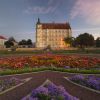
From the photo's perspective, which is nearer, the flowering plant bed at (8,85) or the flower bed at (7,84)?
the flowering plant bed at (8,85)

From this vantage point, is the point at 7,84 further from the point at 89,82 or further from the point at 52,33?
the point at 52,33

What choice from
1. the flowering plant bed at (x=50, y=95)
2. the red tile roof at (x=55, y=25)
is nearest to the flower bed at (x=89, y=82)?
Result: the flowering plant bed at (x=50, y=95)

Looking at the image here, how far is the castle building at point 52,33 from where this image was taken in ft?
565

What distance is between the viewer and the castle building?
172 meters

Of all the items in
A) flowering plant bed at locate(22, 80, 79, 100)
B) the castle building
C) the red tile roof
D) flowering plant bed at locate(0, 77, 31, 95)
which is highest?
the red tile roof

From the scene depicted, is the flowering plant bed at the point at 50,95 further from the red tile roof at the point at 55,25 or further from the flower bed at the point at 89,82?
the red tile roof at the point at 55,25

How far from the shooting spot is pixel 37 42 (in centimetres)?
17025

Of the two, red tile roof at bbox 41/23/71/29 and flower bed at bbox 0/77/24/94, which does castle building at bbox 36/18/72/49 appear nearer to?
red tile roof at bbox 41/23/71/29

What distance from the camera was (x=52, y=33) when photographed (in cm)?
17562

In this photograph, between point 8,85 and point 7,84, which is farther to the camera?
point 7,84

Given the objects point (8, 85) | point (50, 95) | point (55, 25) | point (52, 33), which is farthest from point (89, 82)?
point (55, 25)

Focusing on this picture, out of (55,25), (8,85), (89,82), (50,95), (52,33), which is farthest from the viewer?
(55,25)

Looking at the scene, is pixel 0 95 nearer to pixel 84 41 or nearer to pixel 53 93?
pixel 53 93

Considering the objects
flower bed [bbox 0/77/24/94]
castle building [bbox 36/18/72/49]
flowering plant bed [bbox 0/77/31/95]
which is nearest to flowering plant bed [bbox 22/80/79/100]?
flowering plant bed [bbox 0/77/31/95]
